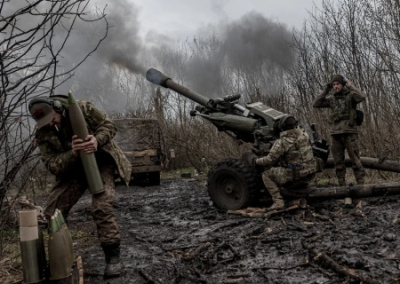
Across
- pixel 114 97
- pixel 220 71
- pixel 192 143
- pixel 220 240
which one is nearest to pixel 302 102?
pixel 220 71

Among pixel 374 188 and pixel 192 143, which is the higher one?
pixel 192 143

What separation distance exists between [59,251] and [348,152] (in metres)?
5.23

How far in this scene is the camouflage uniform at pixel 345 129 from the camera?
675 cm

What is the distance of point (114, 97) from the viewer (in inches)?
719

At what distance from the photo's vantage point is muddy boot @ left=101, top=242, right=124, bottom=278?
3521 mm

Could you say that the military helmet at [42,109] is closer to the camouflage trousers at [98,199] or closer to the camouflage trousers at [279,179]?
the camouflage trousers at [98,199]

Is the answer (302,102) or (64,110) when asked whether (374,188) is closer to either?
(64,110)

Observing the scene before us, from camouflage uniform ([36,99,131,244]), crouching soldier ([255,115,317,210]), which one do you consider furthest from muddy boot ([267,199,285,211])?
camouflage uniform ([36,99,131,244])

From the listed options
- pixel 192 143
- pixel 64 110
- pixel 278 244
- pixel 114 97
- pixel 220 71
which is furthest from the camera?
pixel 114 97

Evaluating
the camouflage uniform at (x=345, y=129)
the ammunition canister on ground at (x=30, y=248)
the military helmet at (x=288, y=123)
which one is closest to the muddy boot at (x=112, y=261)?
the ammunition canister on ground at (x=30, y=248)

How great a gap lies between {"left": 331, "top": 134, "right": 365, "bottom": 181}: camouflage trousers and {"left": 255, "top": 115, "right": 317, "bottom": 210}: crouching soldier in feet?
4.85

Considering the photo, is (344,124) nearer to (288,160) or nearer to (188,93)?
(288,160)

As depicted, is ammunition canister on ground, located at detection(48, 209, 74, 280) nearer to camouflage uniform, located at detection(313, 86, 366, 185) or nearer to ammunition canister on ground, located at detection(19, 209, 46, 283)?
ammunition canister on ground, located at detection(19, 209, 46, 283)

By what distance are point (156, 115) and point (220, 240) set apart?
11457 mm
